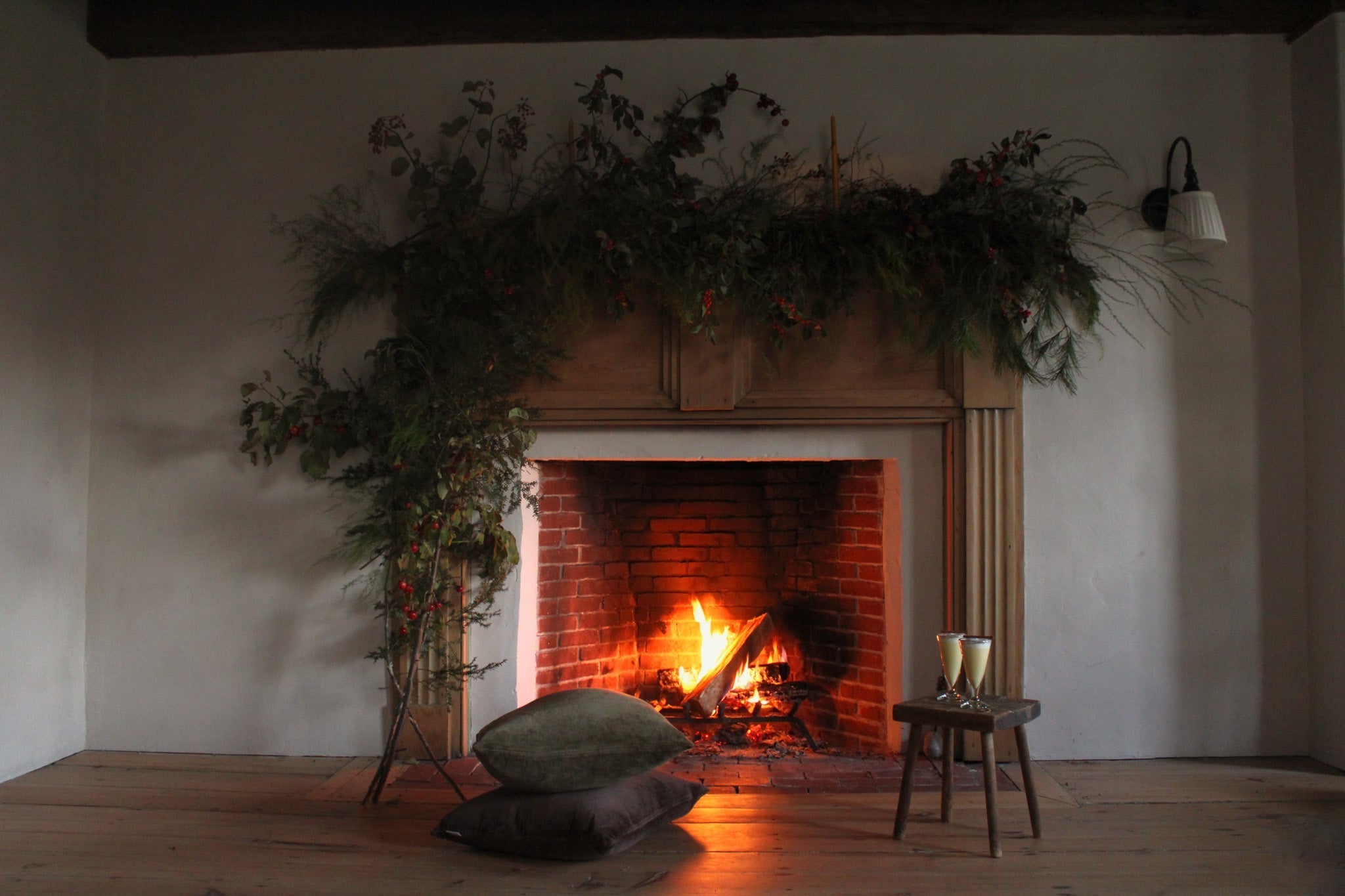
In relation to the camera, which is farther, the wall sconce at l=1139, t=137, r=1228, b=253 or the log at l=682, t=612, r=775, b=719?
the log at l=682, t=612, r=775, b=719

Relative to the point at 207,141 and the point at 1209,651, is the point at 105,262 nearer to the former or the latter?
the point at 207,141

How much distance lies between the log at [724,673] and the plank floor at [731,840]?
523 mm

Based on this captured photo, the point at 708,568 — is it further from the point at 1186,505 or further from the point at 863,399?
the point at 1186,505

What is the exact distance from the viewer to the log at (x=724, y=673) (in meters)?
3.38

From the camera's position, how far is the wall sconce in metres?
3.10

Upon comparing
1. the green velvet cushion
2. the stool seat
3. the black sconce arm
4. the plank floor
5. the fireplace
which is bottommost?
the plank floor

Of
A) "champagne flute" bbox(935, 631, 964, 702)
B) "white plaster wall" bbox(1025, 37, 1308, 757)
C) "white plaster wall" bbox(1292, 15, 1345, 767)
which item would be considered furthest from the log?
"white plaster wall" bbox(1292, 15, 1345, 767)

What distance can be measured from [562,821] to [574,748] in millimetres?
176

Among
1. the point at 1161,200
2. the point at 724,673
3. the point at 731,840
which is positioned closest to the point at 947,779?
the point at 731,840

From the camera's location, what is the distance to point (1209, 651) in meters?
3.22

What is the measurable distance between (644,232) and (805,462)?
1.12 meters

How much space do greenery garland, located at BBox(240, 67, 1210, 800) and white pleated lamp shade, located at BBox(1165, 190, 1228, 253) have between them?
20 cm

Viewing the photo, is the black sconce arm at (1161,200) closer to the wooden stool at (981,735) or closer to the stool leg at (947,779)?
the wooden stool at (981,735)

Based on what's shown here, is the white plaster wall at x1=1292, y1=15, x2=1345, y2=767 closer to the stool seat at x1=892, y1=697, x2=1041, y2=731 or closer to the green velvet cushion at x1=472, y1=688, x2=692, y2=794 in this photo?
the stool seat at x1=892, y1=697, x2=1041, y2=731
